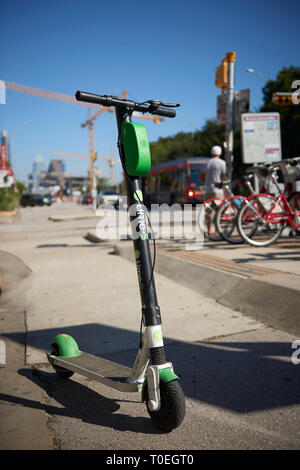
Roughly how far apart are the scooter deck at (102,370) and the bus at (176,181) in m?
21.5

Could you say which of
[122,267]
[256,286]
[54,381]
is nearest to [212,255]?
[122,267]

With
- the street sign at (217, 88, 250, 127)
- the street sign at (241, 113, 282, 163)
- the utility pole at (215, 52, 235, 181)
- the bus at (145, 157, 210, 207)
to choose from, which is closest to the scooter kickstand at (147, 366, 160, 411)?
the street sign at (241, 113, 282, 163)

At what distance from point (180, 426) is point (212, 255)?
4451 millimetres

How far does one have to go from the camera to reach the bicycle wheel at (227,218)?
306 inches

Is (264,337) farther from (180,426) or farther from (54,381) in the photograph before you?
(54,381)

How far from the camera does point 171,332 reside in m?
3.80

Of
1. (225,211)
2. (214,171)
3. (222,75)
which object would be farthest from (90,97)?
(222,75)

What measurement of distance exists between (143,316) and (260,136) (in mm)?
8029

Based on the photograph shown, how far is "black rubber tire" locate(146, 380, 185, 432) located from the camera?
2.11 metres

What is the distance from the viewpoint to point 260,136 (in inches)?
373

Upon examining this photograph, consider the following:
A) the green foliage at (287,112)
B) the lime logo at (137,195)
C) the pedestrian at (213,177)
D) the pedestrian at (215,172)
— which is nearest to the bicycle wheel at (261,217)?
the pedestrian at (213,177)

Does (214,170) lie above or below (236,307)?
above

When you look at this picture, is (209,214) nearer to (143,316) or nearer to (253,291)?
(253,291)

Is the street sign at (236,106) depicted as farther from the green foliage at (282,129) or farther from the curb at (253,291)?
the green foliage at (282,129)
